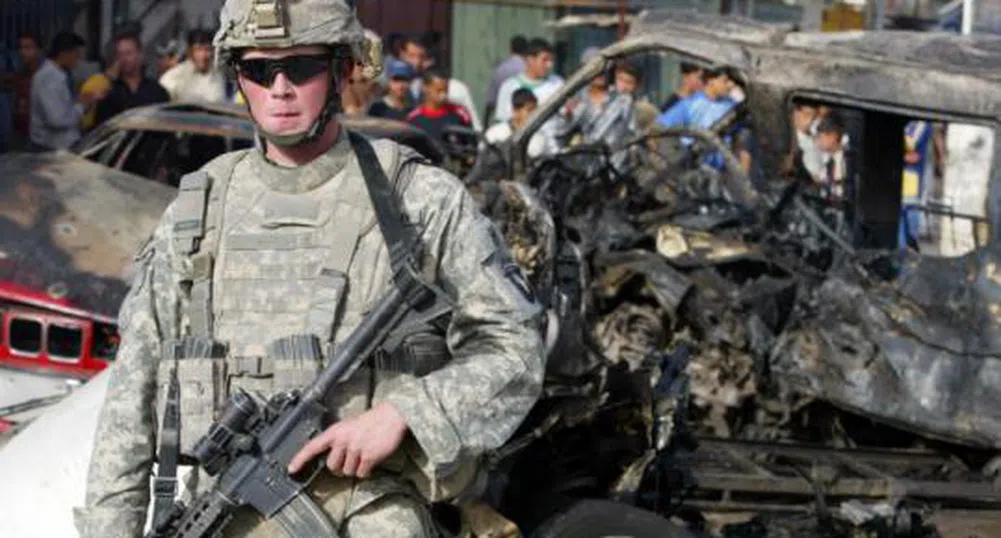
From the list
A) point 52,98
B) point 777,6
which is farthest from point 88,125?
point 777,6

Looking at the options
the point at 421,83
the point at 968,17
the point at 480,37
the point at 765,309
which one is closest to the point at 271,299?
the point at 765,309

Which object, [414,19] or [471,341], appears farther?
[414,19]

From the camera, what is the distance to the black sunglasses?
3.79 m

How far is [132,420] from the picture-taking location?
3803mm

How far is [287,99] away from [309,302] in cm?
34

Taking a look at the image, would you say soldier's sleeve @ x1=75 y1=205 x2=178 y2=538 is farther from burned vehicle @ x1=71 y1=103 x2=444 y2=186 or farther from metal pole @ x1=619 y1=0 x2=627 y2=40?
metal pole @ x1=619 y1=0 x2=627 y2=40

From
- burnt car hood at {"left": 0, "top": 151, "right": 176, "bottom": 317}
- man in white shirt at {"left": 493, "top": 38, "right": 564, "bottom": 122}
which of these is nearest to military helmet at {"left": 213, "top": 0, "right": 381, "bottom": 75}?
burnt car hood at {"left": 0, "top": 151, "right": 176, "bottom": 317}

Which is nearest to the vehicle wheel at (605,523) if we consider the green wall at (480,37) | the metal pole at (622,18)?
the metal pole at (622,18)

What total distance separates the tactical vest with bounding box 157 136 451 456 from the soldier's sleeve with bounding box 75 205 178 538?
33mm

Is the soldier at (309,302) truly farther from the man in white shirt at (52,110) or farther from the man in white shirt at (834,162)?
the man in white shirt at (52,110)

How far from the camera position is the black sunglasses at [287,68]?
3.79m

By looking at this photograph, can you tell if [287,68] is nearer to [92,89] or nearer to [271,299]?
[271,299]

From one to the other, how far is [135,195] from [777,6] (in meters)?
14.5

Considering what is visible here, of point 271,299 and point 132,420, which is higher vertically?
point 271,299
